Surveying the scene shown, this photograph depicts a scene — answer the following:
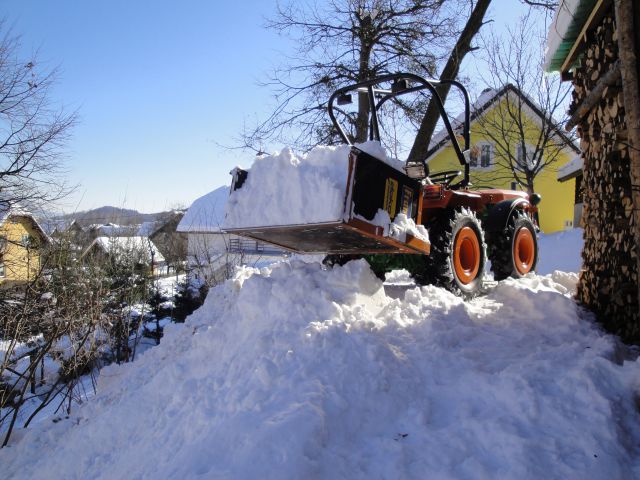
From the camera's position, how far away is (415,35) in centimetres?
1171

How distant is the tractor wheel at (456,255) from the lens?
4586mm

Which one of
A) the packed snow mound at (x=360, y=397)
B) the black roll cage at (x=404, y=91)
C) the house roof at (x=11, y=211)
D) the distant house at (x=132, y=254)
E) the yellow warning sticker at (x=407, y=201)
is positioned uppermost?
the black roll cage at (x=404, y=91)

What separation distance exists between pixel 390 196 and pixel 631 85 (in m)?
1.65

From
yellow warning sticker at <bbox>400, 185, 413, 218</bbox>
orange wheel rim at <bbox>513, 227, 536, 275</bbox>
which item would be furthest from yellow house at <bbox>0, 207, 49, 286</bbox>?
orange wheel rim at <bbox>513, 227, 536, 275</bbox>

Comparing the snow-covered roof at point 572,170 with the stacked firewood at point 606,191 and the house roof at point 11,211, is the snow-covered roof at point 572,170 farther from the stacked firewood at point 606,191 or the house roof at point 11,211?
the house roof at point 11,211

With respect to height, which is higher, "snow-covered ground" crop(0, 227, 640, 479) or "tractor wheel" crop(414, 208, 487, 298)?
"tractor wheel" crop(414, 208, 487, 298)

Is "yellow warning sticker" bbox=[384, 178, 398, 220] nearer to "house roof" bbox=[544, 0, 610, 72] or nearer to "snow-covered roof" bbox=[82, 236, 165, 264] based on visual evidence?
"house roof" bbox=[544, 0, 610, 72]

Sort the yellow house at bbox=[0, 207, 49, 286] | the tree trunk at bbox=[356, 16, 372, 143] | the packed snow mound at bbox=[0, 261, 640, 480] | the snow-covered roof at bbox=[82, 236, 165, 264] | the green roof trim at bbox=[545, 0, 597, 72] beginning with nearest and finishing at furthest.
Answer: the packed snow mound at bbox=[0, 261, 640, 480]
the green roof trim at bbox=[545, 0, 597, 72]
the yellow house at bbox=[0, 207, 49, 286]
the tree trunk at bbox=[356, 16, 372, 143]
the snow-covered roof at bbox=[82, 236, 165, 264]

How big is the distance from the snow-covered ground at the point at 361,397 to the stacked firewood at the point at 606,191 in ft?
0.80

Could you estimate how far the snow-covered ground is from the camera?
2.27m

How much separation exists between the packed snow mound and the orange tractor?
1.23 ft

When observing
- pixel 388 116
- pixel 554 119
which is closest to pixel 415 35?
pixel 388 116

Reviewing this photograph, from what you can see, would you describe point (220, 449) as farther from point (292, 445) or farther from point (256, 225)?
point (256, 225)

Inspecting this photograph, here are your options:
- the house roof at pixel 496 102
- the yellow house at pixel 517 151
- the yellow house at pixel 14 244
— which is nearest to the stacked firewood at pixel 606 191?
the yellow house at pixel 517 151
